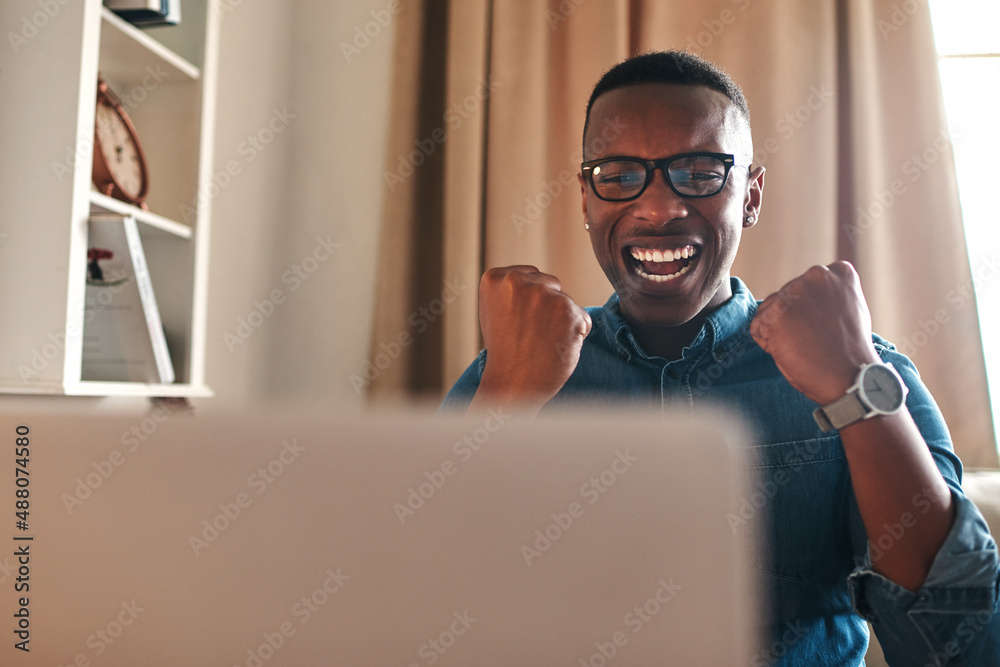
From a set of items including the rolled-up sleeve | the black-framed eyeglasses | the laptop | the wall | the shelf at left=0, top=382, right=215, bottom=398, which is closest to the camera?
the laptop

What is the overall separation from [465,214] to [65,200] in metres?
0.97

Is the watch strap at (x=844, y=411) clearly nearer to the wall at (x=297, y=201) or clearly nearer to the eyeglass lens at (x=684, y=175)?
the eyeglass lens at (x=684, y=175)

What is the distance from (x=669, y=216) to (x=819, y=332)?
32 centimetres

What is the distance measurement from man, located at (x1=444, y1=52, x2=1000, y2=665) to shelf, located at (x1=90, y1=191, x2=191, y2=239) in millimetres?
824

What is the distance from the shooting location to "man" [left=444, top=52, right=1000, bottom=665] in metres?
0.74

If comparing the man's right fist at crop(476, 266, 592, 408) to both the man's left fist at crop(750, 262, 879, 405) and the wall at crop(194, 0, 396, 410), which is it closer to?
the man's left fist at crop(750, 262, 879, 405)

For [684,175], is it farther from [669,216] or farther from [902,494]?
[902,494]

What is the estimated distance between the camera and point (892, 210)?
1.83 meters

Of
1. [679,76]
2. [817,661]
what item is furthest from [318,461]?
[679,76]

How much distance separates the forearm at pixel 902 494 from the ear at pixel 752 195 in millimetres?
456

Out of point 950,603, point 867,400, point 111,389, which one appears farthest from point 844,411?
point 111,389

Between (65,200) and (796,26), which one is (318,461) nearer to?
(65,200)

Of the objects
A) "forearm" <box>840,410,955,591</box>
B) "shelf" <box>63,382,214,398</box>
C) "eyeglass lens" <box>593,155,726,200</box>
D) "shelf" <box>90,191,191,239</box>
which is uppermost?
"shelf" <box>90,191,191,239</box>

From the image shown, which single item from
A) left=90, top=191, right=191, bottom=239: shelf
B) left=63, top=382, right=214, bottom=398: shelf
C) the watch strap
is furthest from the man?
left=90, top=191, right=191, bottom=239: shelf
